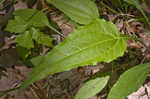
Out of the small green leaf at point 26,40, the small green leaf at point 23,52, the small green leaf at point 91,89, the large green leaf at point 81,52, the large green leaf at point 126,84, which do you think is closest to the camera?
the large green leaf at point 81,52

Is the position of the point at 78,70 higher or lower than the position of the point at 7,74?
higher

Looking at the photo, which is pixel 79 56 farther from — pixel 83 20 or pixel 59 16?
pixel 59 16

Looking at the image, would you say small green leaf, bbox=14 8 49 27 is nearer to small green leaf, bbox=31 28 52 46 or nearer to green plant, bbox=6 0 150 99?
small green leaf, bbox=31 28 52 46

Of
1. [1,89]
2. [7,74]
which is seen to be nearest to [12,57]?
[7,74]

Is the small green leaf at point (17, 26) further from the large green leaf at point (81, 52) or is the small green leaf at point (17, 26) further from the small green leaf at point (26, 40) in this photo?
the large green leaf at point (81, 52)

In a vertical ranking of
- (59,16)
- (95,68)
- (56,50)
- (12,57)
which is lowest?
(12,57)

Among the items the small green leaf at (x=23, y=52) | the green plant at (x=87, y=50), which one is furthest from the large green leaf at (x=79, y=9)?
the small green leaf at (x=23, y=52)

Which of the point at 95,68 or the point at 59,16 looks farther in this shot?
the point at 59,16
